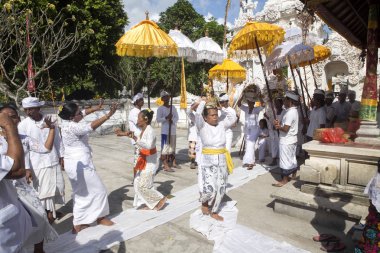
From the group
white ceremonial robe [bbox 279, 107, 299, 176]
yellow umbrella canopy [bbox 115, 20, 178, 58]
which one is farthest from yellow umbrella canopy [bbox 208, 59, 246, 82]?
white ceremonial robe [bbox 279, 107, 299, 176]

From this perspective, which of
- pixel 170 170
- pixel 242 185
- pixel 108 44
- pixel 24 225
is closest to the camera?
pixel 24 225

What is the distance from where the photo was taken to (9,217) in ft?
6.98

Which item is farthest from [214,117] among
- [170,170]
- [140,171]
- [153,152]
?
[170,170]

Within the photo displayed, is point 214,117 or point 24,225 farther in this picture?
point 214,117

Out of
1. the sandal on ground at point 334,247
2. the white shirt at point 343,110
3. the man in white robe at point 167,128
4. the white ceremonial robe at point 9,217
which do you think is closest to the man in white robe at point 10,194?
the white ceremonial robe at point 9,217

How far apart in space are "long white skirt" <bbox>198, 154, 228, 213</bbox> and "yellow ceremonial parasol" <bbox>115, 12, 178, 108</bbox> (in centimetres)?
315

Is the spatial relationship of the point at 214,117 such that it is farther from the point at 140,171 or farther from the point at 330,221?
the point at 330,221

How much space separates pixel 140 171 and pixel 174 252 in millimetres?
1427

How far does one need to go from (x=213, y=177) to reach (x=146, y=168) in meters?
1.06

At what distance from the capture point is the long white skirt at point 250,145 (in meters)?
7.36

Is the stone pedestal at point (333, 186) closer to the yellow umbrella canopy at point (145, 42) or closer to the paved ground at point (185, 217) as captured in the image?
the paved ground at point (185, 217)

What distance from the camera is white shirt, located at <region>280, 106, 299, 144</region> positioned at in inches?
220

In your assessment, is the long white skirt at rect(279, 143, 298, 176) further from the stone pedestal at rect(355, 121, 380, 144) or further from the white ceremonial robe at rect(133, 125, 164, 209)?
the white ceremonial robe at rect(133, 125, 164, 209)

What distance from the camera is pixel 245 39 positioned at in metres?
6.36
